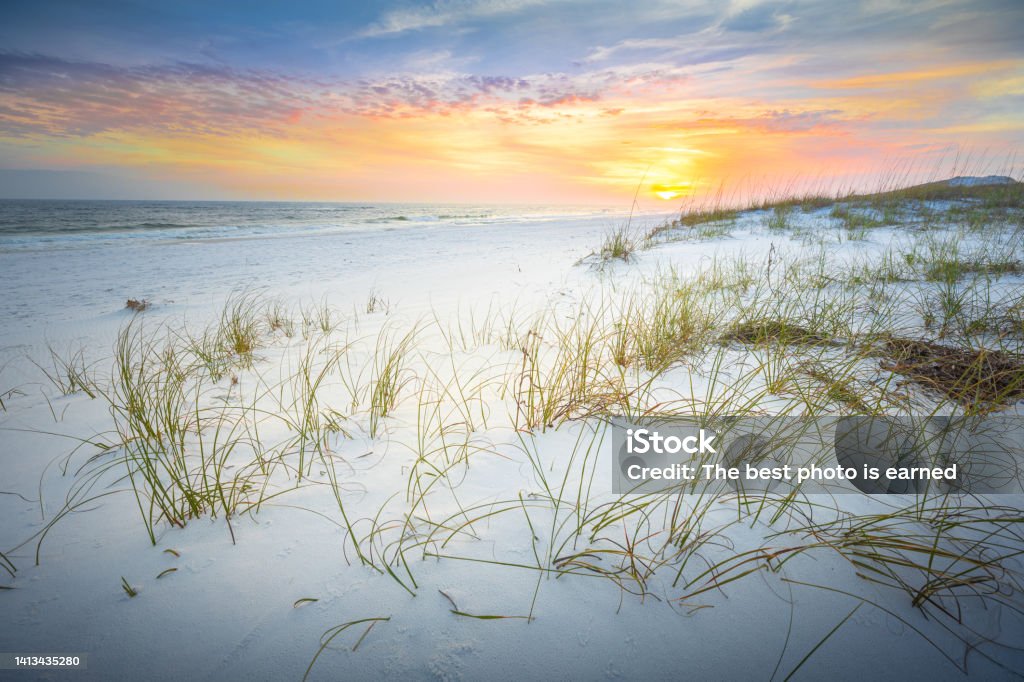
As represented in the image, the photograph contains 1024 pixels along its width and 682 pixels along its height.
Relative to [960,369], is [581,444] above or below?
below

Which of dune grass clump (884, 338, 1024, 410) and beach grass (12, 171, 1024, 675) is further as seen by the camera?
dune grass clump (884, 338, 1024, 410)

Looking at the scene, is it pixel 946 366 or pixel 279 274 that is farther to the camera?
pixel 279 274

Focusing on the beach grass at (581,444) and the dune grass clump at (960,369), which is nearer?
the beach grass at (581,444)

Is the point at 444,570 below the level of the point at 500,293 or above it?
below

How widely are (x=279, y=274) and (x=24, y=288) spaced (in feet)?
11.7

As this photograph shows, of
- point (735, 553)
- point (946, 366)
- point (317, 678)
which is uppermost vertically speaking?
point (946, 366)

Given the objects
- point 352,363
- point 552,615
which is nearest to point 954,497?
point 552,615

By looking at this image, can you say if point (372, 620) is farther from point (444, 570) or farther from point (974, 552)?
point (974, 552)

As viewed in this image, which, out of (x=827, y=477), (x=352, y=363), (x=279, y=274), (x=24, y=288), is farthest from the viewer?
(x=279, y=274)

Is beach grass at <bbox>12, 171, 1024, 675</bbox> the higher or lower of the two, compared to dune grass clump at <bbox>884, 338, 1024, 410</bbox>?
lower

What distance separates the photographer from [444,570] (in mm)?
1027

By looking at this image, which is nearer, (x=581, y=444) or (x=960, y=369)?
(x=581, y=444)

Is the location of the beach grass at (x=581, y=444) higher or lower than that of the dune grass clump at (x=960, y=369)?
lower

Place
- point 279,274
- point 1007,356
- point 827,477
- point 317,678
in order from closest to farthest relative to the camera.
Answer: point 317,678 < point 827,477 < point 1007,356 < point 279,274
